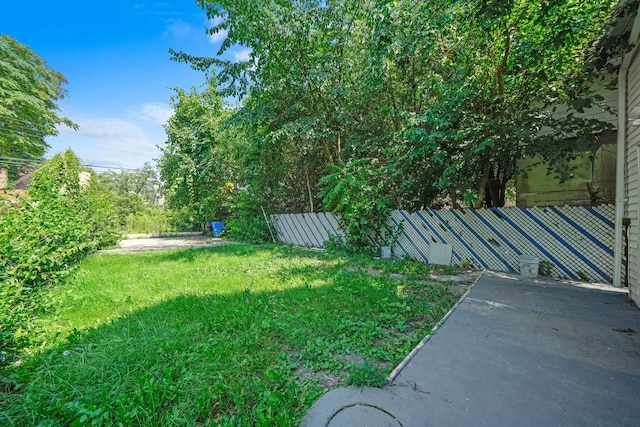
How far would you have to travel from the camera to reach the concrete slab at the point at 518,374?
4.38 ft

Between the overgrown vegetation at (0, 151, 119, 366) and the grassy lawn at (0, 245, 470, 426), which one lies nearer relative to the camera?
the grassy lawn at (0, 245, 470, 426)

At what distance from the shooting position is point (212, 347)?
7.04ft

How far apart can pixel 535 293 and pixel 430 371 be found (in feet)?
8.54

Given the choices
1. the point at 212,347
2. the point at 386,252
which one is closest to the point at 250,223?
the point at 386,252

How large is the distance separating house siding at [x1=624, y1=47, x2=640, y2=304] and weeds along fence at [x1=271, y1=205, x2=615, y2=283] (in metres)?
0.69

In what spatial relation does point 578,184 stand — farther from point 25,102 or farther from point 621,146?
point 25,102

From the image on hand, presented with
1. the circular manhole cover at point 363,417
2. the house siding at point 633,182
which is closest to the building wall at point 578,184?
the house siding at point 633,182

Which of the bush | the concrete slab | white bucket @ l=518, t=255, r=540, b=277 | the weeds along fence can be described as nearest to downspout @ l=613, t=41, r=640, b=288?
the weeds along fence

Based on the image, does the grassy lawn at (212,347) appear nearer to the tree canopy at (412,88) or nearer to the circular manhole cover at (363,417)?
the circular manhole cover at (363,417)

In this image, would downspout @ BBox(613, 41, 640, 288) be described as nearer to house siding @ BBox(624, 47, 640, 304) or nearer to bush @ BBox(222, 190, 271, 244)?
house siding @ BBox(624, 47, 640, 304)

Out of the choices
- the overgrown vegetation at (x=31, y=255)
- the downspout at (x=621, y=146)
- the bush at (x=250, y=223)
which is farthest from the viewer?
the bush at (x=250, y=223)

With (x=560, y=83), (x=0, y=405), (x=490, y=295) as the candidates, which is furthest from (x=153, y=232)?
(x=560, y=83)

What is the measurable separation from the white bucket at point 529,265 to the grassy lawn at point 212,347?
1.59 meters

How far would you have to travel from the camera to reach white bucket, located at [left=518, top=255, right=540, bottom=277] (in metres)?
4.14
